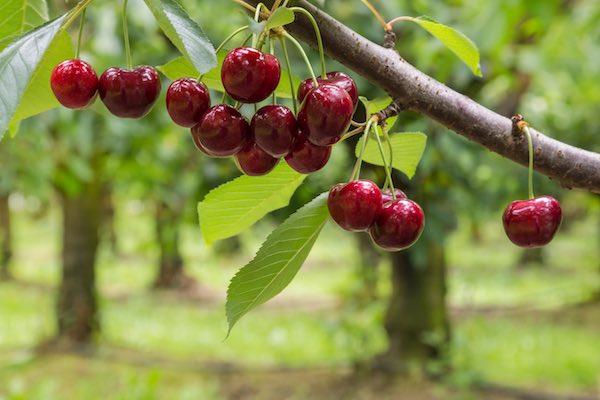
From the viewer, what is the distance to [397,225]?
0.70m

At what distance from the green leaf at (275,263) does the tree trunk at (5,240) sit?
10784 mm

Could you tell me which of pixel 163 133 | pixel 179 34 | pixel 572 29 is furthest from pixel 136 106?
pixel 572 29

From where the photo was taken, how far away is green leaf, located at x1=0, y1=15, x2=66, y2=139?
1.81 ft

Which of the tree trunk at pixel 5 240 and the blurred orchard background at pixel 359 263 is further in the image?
the tree trunk at pixel 5 240

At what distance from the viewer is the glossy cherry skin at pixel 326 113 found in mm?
623

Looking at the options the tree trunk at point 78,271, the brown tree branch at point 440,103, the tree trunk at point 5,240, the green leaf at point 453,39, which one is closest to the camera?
the brown tree branch at point 440,103

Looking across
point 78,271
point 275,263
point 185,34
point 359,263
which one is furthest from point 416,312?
point 185,34

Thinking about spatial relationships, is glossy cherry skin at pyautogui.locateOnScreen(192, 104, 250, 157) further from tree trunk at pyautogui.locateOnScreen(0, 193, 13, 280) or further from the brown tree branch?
tree trunk at pyautogui.locateOnScreen(0, 193, 13, 280)

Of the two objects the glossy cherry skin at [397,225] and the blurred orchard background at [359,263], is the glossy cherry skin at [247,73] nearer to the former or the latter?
the glossy cherry skin at [397,225]

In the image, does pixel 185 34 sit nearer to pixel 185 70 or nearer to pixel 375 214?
pixel 185 70

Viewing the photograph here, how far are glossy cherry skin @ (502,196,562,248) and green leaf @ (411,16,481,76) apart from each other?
19 centimetres

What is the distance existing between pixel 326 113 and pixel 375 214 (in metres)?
0.14

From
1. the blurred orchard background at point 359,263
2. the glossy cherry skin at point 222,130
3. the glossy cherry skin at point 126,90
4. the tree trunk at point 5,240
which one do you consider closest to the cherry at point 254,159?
the glossy cherry skin at point 222,130

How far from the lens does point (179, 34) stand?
56cm
